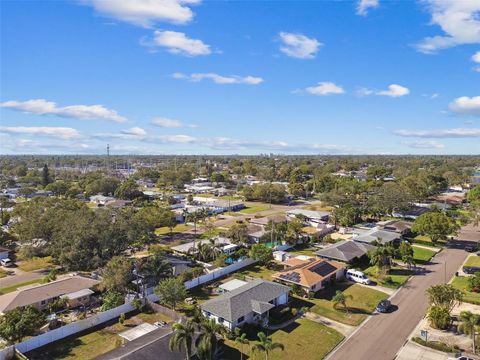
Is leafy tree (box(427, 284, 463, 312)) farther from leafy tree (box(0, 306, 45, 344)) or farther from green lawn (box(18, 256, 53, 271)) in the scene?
green lawn (box(18, 256, 53, 271))

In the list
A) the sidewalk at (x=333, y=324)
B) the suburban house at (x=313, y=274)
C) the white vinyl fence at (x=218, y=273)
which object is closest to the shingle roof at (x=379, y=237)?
the suburban house at (x=313, y=274)

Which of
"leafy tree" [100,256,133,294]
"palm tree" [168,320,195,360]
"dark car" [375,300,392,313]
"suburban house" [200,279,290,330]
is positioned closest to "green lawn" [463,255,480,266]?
"dark car" [375,300,392,313]

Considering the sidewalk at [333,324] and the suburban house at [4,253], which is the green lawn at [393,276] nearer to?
the sidewalk at [333,324]

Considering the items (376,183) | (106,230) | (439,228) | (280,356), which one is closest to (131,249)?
(106,230)

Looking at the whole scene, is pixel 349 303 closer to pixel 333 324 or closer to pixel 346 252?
pixel 333 324

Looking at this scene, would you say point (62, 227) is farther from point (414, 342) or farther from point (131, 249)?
point (414, 342)

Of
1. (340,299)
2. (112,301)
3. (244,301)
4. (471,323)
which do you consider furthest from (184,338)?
(471,323)
